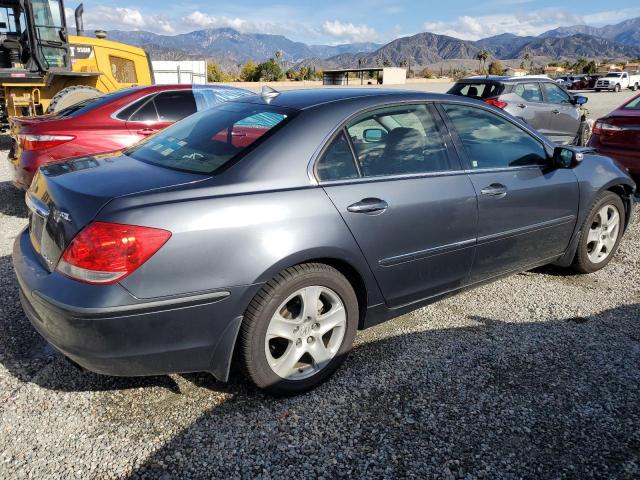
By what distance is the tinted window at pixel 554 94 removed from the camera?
10312 mm

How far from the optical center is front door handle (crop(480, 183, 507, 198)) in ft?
11.0

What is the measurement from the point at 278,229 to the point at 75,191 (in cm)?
99

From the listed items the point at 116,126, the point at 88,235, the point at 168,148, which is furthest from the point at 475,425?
the point at 116,126

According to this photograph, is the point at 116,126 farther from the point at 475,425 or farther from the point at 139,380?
the point at 475,425

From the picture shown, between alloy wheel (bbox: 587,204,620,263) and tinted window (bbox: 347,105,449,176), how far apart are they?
1.94 meters

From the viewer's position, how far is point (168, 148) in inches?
121

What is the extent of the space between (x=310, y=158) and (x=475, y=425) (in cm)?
159

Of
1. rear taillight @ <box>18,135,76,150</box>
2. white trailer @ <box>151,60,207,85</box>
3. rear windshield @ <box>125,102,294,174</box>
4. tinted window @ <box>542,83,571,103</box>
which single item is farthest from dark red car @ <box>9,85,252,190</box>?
white trailer @ <box>151,60,207,85</box>

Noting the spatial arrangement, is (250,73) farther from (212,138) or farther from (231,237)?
(231,237)

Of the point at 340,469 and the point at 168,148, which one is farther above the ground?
the point at 168,148

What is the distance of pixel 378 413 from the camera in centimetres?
262

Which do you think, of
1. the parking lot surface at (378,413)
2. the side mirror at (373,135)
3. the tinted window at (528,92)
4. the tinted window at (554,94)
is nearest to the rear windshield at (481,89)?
the tinted window at (528,92)

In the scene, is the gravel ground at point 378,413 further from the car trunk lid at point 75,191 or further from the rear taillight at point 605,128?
the rear taillight at point 605,128

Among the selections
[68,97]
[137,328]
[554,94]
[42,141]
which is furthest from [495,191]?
[68,97]
